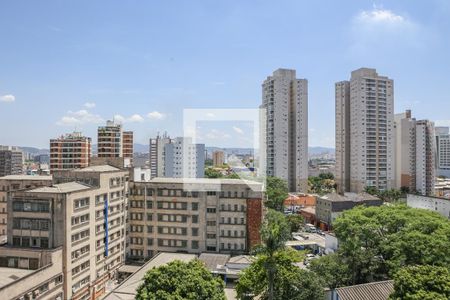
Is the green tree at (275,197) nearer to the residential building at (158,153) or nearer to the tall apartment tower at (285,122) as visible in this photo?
the tall apartment tower at (285,122)

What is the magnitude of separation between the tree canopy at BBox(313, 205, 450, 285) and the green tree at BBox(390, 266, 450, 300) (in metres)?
5.07

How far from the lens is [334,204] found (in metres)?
38.3

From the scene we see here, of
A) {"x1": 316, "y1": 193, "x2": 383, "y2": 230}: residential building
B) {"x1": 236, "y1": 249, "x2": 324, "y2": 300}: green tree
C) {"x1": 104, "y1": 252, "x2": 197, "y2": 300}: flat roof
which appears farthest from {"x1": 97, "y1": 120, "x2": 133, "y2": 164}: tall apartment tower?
{"x1": 236, "y1": 249, "x2": 324, "y2": 300}: green tree

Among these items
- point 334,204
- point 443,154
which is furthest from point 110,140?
point 443,154

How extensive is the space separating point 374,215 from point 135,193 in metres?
17.5

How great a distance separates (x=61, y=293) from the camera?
19.1m

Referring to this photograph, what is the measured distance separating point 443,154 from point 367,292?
91702mm

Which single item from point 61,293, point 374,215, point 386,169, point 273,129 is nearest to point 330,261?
point 374,215

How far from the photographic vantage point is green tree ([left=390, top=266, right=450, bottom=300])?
11.9m

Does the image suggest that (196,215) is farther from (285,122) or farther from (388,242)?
(285,122)

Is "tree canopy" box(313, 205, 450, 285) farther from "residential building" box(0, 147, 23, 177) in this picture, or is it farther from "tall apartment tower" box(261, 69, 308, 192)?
"residential building" box(0, 147, 23, 177)

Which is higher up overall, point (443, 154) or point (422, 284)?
point (443, 154)

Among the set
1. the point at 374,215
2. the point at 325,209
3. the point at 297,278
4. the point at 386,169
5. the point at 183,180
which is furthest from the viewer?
the point at 386,169

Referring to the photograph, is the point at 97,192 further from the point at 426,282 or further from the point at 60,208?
the point at 426,282
